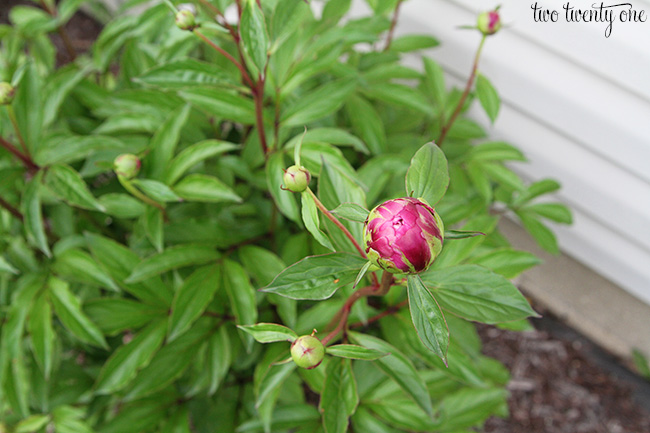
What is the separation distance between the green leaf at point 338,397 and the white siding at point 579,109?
0.84 metres

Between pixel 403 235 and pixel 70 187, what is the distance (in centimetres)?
57

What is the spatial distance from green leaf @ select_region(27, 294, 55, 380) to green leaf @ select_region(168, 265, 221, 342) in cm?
19

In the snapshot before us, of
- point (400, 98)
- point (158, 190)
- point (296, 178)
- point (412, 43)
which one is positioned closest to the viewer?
point (296, 178)

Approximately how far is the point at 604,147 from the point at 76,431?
1.19m

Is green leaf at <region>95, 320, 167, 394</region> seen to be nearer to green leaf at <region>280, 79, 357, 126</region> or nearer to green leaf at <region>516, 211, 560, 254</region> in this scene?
green leaf at <region>280, 79, 357, 126</region>

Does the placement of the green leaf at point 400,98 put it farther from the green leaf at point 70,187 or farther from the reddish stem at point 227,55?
the green leaf at point 70,187

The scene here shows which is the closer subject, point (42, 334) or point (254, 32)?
point (254, 32)

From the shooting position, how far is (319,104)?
2.79ft

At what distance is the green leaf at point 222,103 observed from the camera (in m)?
0.81

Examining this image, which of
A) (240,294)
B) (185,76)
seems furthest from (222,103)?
(240,294)

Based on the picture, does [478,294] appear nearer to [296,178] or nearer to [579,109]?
[296,178]

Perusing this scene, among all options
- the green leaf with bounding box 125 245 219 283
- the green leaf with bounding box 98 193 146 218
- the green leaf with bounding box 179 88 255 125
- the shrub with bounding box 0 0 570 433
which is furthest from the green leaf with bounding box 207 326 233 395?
the green leaf with bounding box 179 88 255 125

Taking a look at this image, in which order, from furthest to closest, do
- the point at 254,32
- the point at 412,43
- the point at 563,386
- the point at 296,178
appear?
the point at 563,386
the point at 412,43
the point at 254,32
the point at 296,178

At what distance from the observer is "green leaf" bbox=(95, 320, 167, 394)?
2.76ft
